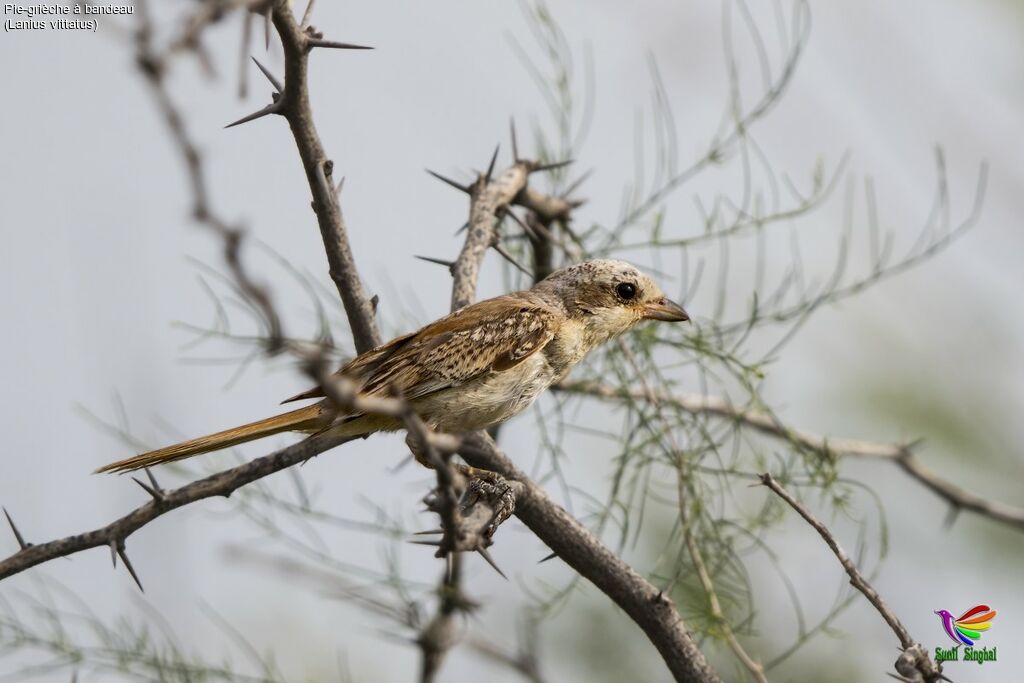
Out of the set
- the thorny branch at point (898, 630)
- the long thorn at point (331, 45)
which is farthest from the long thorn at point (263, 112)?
the thorny branch at point (898, 630)

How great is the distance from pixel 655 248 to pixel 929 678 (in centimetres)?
327

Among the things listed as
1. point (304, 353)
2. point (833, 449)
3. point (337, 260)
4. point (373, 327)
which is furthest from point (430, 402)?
point (304, 353)

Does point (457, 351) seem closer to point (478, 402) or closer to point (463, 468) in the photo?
point (478, 402)

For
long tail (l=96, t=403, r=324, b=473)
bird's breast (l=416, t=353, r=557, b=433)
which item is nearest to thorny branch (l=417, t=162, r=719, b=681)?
bird's breast (l=416, t=353, r=557, b=433)

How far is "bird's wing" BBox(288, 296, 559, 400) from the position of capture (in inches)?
190

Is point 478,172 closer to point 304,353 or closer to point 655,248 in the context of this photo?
point 655,248

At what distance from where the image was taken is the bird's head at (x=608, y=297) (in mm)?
5648

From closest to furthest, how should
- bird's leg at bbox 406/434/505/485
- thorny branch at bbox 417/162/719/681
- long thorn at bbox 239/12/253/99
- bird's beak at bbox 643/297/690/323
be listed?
long thorn at bbox 239/12/253/99 → thorny branch at bbox 417/162/719/681 → bird's leg at bbox 406/434/505/485 → bird's beak at bbox 643/297/690/323

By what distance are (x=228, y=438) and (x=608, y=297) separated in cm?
214

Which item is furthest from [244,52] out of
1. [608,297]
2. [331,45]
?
[608,297]

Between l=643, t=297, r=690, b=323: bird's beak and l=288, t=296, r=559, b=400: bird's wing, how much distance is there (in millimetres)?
842

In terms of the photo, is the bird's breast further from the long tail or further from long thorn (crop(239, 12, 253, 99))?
long thorn (crop(239, 12, 253, 99))

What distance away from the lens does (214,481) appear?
159 inches

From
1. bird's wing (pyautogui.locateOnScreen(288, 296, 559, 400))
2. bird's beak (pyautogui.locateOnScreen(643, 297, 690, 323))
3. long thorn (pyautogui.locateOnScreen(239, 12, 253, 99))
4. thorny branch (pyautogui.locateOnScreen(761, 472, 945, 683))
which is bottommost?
thorny branch (pyautogui.locateOnScreen(761, 472, 945, 683))
